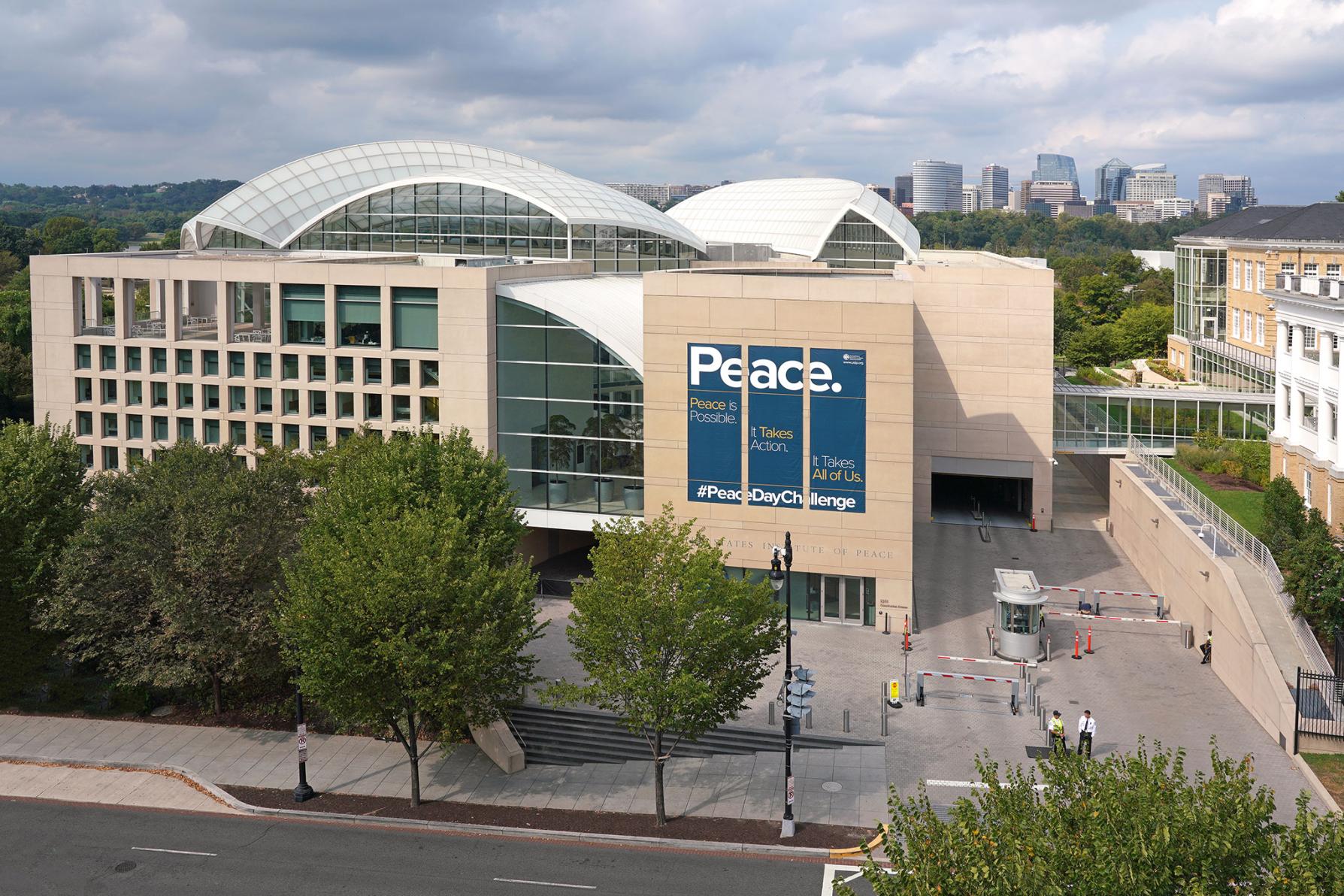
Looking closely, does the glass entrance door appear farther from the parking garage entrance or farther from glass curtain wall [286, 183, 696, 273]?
glass curtain wall [286, 183, 696, 273]

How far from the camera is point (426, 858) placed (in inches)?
1055

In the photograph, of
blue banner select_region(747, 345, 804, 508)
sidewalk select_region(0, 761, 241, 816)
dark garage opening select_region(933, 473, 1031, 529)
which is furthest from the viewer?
dark garage opening select_region(933, 473, 1031, 529)

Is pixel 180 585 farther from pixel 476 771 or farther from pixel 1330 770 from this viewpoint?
pixel 1330 770

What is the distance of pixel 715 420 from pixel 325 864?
20039 millimetres

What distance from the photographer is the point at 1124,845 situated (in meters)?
14.5

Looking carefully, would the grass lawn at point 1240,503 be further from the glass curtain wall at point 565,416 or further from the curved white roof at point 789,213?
the curved white roof at point 789,213

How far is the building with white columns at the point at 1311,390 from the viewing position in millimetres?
40969

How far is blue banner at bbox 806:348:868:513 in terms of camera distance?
40188mm

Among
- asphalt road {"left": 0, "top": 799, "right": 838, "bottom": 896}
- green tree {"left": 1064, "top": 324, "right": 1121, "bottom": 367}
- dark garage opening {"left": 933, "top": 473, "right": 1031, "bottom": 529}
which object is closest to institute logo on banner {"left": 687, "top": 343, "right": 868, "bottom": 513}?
asphalt road {"left": 0, "top": 799, "right": 838, "bottom": 896}

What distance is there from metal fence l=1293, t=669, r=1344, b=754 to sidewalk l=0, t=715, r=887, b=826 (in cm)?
999

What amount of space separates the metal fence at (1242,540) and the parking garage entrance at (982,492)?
5466 mm

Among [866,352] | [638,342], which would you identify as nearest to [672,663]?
[866,352]

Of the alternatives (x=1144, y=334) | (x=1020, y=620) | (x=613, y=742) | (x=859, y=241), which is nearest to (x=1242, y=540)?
(x=1020, y=620)

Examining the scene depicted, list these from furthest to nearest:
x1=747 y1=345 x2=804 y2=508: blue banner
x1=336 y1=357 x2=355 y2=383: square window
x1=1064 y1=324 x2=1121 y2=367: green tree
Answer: x1=1064 y1=324 x2=1121 y2=367: green tree → x1=336 y1=357 x2=355 y2=383: square window → x1=747 y1=345 x2=804 y2=508: blue banner
